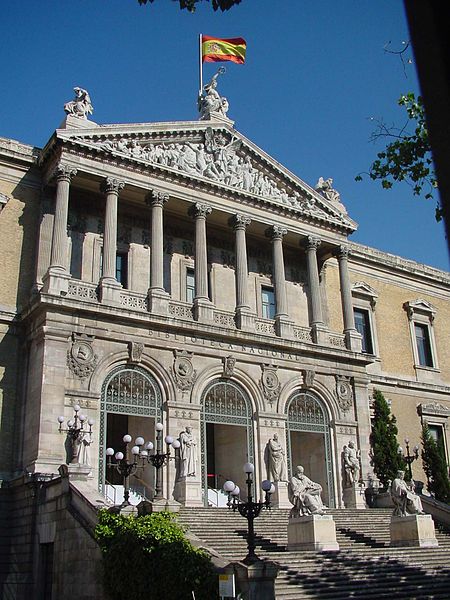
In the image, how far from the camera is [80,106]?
2488 cm

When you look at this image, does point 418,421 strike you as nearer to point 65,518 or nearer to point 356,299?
point 356,299

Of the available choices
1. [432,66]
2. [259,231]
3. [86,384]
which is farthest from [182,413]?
[432,66]

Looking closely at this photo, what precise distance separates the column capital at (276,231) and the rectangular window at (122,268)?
5.95 m

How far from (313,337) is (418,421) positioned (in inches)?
362

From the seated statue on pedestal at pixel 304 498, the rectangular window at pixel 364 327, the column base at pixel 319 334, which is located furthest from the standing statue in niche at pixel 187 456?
the rectangular window at pixel 364 327

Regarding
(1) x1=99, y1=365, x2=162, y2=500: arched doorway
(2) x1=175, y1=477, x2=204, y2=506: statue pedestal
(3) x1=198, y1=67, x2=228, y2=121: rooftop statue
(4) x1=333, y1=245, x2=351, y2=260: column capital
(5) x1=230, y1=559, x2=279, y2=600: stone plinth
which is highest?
(3) x1=198, y1=67, x2=228, y2=121: rooftop statue

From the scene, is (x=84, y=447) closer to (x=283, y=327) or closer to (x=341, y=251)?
(x=283, y=327)

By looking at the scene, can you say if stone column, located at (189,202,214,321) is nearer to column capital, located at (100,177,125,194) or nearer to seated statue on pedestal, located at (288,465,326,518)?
column capital, located at (100,177,125,194)

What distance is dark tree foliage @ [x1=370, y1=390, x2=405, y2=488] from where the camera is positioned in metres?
28.7

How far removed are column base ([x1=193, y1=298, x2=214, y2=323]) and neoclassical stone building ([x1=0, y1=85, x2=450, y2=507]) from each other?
59 millimetres

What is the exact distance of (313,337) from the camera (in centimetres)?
2767

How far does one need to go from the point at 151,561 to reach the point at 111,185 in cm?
1385

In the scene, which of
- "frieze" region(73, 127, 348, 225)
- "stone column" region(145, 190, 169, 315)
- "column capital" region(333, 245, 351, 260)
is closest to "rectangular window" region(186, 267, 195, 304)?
"stone column" region(145, 190, 169, 315)

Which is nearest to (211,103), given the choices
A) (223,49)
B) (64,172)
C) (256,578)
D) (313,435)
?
(223,49)
